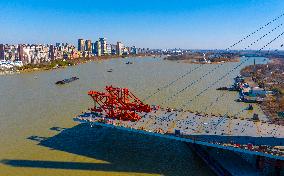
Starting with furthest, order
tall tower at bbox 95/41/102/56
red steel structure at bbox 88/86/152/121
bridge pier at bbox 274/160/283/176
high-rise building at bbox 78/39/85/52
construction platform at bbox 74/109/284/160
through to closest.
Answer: high-rise building at bbox 78/39/85/52
tall tower at bbox 95/41/102/56
red steel structure at bbox 88/86/152/121
construction platform at bbox 74/109/284/160
bridge pier at bbox 274/160/283/176

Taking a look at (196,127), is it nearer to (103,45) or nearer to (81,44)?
(81,44)

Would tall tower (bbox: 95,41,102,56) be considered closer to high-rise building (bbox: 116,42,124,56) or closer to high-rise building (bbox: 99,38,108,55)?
high-rise building (bbox: 99,38,108,55)

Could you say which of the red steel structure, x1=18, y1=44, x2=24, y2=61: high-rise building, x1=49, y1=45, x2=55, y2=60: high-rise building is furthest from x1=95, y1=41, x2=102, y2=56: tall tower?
the red steel structure

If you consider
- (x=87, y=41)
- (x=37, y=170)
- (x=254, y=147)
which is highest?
(x=87, y=41)

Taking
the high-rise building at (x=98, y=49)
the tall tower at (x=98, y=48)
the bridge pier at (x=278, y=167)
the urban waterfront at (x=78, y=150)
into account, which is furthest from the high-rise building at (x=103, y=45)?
the bridge pier at (x=278, y=167)

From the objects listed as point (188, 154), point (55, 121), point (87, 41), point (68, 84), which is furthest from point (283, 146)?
point (87, 41)

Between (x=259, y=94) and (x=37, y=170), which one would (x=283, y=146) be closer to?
(x=37, y=170)

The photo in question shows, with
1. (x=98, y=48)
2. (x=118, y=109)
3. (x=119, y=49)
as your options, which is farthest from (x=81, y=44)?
(x=118, y=109)

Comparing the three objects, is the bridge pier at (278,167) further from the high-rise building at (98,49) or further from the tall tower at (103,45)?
the tall tower at (103,45)
